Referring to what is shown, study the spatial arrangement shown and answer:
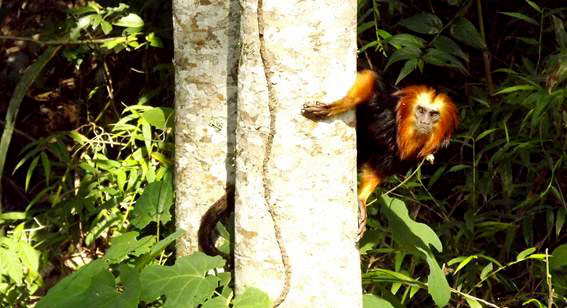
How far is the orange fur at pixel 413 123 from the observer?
3137 millimetres

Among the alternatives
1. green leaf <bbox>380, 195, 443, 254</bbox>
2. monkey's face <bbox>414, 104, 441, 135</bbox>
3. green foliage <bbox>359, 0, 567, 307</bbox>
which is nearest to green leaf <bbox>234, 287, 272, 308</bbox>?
green leaf <bbox>380, 195, 443, 254</bbox>

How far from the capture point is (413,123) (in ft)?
10.4

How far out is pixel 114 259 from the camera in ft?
9.21

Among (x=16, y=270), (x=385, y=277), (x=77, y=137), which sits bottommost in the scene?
(x=16, y=270)

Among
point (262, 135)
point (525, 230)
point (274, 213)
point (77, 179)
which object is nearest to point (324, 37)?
point (262, 135)

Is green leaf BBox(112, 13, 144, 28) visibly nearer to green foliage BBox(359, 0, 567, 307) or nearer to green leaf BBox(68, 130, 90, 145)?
green leaf BBox(68, 130, 90, 145)

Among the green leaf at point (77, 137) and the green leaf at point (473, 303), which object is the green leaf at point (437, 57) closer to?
the green leaf at point (473, 303)

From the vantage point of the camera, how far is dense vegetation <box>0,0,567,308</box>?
3307 mm

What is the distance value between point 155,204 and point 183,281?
0.63 m

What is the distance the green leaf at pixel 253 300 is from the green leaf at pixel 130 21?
193cm

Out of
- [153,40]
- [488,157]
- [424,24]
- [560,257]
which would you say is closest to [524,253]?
[560,257]

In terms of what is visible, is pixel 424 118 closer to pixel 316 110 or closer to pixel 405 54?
pixel 405 54

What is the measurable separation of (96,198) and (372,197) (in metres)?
1.25

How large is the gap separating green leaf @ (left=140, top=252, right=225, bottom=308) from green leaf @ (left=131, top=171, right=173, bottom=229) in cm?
47
